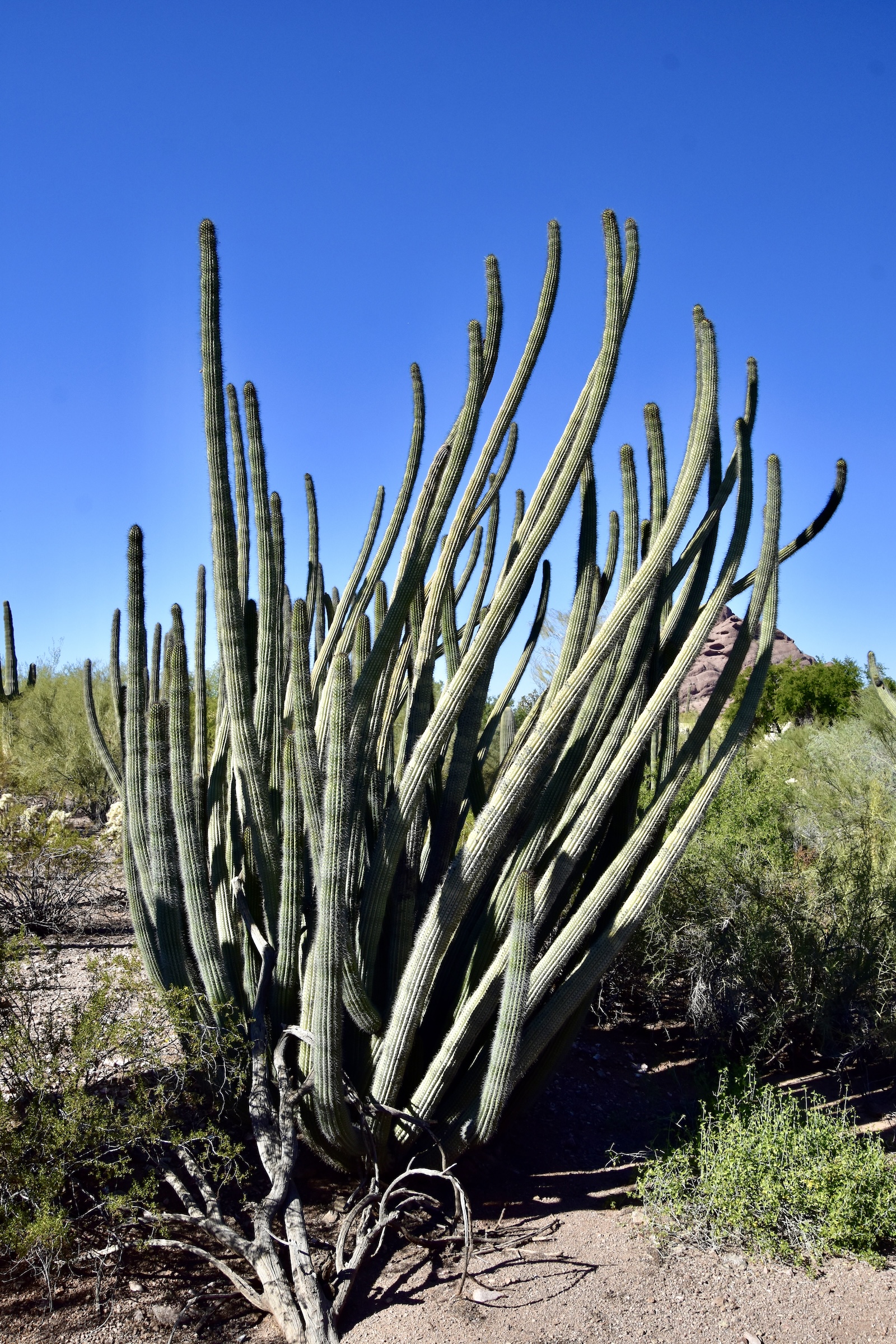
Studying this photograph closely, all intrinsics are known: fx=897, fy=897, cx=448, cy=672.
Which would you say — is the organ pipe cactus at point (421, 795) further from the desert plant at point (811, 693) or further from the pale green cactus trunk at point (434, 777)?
the desert plant at point (811, 693)

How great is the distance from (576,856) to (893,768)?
946cm

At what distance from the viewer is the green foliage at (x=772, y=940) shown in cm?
624

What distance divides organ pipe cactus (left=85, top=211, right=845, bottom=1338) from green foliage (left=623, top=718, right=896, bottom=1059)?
2.08 m

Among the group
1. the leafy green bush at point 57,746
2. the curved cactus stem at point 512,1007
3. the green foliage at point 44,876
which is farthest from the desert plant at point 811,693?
the curved cactus stem at point 512,1007

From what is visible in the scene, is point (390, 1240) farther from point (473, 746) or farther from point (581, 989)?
point (473, 746)

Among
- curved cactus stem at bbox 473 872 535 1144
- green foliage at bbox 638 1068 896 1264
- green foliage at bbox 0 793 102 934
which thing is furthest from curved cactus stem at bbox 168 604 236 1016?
green foliage at bbox 0 793 102 934

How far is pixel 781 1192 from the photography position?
13.6ft

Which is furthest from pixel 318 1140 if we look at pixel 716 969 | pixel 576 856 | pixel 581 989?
pixel 716 969

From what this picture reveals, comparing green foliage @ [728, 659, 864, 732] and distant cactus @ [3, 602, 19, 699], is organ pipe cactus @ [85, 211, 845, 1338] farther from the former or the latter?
green foliage @ [728, 659, 864, 732]

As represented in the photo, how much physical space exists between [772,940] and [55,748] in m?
14.0

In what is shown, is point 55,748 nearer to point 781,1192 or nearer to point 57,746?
point 57,746

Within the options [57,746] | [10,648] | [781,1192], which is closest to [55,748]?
[57,746]

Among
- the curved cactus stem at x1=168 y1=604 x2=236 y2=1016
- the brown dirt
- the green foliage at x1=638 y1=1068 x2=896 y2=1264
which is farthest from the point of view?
the green foliage at x1=638 y1=1068 x2=896 y2=1264

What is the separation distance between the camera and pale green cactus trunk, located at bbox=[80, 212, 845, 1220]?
3.84m
